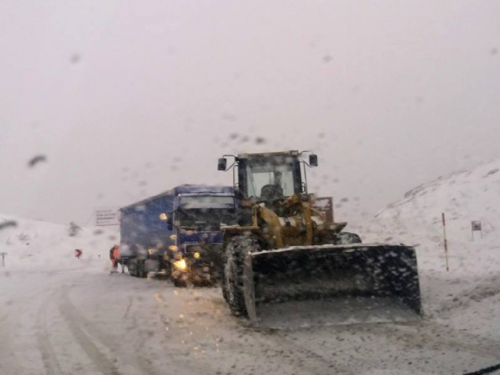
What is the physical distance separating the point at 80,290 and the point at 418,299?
11.5 meters

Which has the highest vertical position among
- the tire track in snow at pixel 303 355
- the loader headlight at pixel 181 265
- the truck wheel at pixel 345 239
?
the truck wheel at pixel 345 239

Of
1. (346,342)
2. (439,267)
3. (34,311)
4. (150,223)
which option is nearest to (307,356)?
(346,342)

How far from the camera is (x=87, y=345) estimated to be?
322 inches

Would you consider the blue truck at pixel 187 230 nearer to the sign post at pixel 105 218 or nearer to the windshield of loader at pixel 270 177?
the windshield of loader at pixel 270 177

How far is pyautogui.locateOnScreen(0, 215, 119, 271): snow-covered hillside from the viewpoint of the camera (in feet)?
140

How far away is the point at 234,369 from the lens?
6449mm

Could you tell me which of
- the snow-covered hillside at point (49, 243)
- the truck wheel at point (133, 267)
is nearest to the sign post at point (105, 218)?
the snow-covered hillside at point (49, 243)

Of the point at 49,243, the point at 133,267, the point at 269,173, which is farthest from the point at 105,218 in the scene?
the point at 269,173

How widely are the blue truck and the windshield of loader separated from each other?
222 centimetres

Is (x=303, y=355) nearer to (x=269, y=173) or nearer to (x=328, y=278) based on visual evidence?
(x=328, y=278)

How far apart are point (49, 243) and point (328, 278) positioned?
142ft

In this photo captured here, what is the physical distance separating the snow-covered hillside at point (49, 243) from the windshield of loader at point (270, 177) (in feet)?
99.2

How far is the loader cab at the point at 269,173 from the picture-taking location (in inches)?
489

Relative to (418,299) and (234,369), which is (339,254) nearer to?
(418,299)
